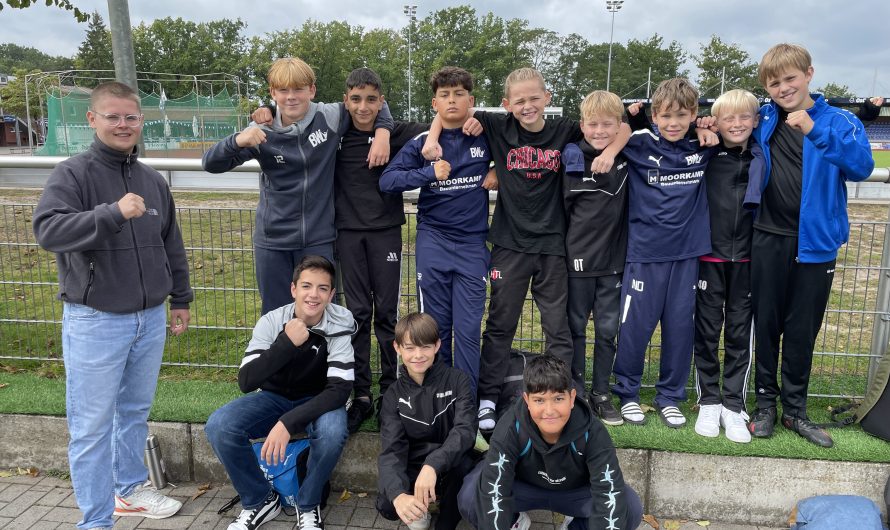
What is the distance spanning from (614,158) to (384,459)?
2125 mm

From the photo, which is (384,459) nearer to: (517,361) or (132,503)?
(517,361)

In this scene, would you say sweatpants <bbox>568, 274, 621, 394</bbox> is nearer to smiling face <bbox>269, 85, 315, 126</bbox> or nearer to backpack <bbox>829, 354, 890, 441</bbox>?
backpack <bbox>829, 354, 890, 441</bbox>

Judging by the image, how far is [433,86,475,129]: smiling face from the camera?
3681mm

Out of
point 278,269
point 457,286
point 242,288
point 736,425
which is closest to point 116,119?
point 278,269

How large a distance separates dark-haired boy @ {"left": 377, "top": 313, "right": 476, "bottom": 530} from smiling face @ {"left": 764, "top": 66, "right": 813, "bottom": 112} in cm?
231

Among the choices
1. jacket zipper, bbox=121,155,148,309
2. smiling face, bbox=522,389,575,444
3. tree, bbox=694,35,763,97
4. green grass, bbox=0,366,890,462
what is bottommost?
green grass, bbox=0,366,890,462

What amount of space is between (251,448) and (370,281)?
3.94 ft

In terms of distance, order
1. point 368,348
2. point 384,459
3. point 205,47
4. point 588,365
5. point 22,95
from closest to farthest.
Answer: point 384,459 → point 368,348 → point 588,365 → point 22,95 → point 205,47

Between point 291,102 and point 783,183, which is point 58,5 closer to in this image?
point 291,102

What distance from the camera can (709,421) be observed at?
363 cm

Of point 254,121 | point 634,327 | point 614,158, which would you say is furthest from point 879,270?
point 254,121

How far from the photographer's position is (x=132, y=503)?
11.3 ft

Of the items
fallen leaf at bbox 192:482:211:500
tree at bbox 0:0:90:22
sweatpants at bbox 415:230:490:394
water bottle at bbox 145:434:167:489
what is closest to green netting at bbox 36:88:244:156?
tree at bbox 0:0:90:22

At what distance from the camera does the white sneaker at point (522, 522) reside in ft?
10.6
